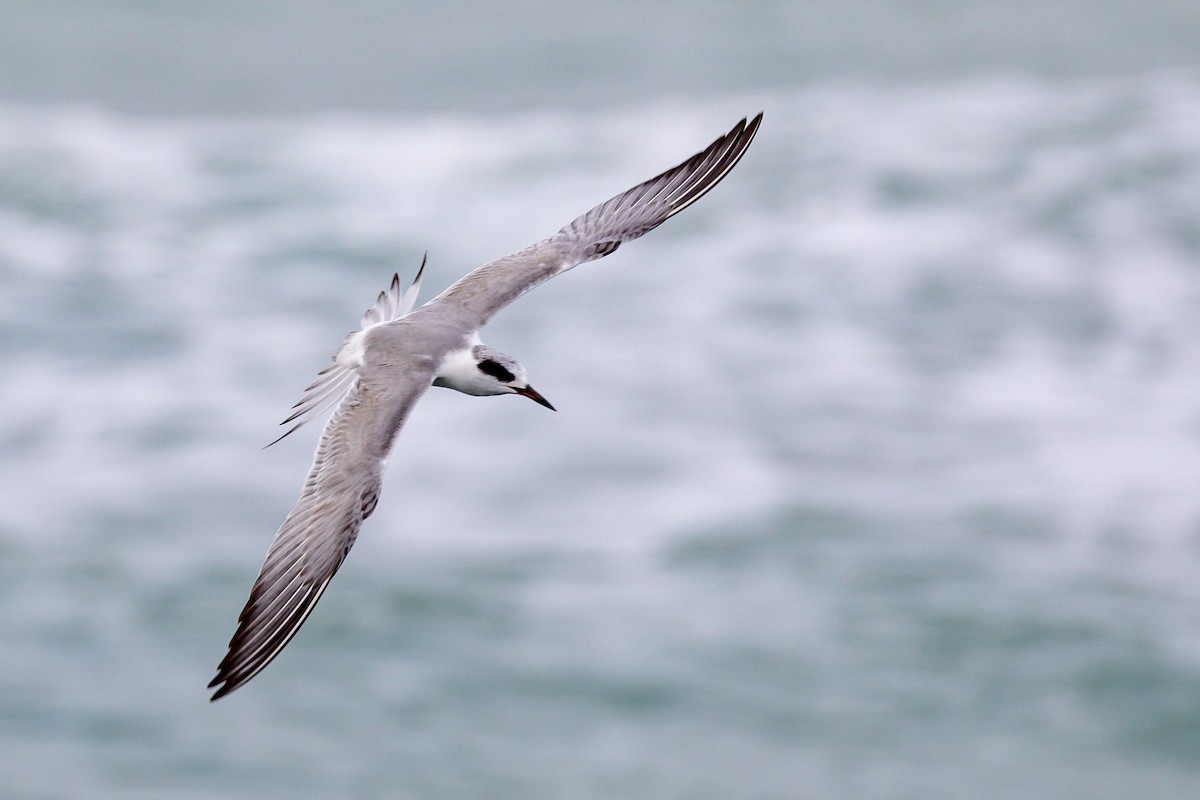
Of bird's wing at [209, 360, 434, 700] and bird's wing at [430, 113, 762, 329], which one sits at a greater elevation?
bird's wing at [430, 113, 762, 329]

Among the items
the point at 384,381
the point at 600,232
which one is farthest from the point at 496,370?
the point at 600,232

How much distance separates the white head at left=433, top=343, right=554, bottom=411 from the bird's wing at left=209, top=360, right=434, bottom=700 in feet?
0.56

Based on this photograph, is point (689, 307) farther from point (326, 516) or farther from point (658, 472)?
point (326, 516)

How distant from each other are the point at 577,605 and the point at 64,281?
1542cm

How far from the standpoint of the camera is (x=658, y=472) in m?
27.6

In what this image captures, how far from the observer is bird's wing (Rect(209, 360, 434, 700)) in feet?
28.0

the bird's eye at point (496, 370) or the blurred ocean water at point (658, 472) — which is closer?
the bird's eye at point (496, 370)

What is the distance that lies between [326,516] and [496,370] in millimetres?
1570

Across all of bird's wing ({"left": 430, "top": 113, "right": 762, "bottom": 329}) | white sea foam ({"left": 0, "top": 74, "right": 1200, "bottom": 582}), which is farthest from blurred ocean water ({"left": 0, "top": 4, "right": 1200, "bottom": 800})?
bird's wing ({"left": 430, "top": 113, "right": 762, "bottom": 329})

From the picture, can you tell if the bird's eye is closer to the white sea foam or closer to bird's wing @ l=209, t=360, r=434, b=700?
bird's wing @ l=209, t=360, r=434, b=700

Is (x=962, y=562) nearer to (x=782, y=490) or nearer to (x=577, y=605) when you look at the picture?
(x=782, y=490)

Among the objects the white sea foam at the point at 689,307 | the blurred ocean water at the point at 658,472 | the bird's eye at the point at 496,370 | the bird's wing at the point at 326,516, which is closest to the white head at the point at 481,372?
the bird's eye at the point at 496,370

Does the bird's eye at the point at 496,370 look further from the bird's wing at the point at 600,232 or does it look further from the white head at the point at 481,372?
the bird's wing at the point at 600,232

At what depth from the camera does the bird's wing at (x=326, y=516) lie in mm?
8547
